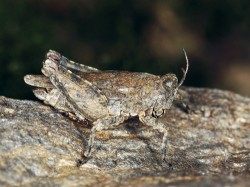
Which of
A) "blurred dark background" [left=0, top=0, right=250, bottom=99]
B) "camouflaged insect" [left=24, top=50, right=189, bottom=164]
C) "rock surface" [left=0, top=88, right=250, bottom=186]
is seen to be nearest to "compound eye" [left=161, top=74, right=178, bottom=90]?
"camouflaged insect" [left=24, top=50, right=189, bottom=164]

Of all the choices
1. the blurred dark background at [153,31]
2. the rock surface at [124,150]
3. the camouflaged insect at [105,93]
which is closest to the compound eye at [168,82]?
the camouflaged insect at [105,93]

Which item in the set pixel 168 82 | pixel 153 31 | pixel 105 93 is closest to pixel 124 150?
pixel 105 93

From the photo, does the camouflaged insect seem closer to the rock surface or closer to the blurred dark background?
the rock surface

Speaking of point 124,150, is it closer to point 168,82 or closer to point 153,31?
point 168,82

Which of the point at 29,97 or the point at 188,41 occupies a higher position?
the point at 188,41

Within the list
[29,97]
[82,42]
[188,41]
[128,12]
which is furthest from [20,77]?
[188,41]

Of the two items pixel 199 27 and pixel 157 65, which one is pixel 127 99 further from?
pixel 199 27
